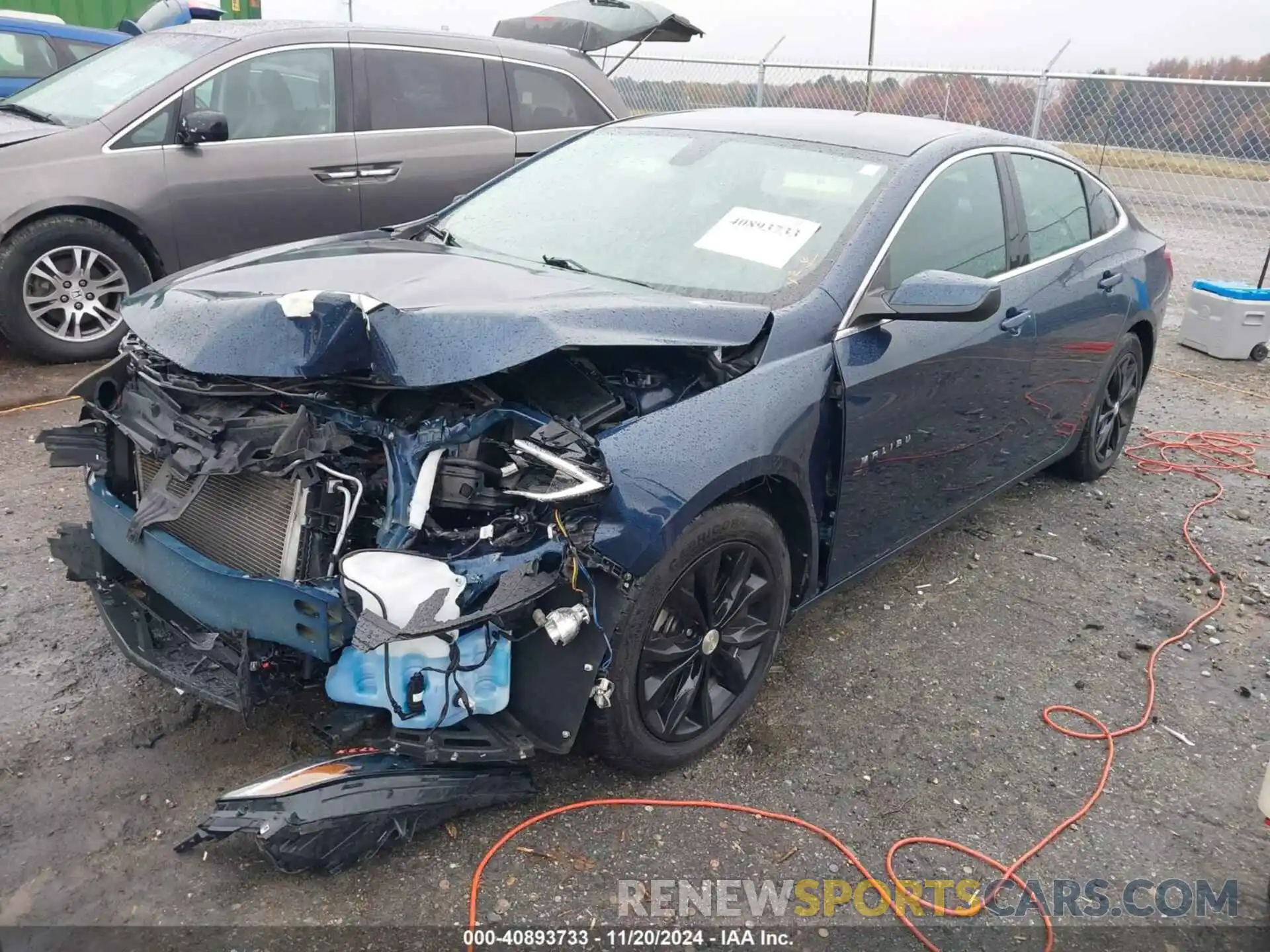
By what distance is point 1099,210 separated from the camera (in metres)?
4.51

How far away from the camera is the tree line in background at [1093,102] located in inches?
334

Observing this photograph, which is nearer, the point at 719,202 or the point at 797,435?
the point at 797,435

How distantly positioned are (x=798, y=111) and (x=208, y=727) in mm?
2942

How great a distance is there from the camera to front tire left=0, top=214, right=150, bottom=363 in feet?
17.0

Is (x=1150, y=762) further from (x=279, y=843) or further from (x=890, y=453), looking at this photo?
(x=279, y=843)

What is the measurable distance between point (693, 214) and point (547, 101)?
3.92 metres

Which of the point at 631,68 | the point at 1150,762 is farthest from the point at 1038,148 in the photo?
the point at 631,68

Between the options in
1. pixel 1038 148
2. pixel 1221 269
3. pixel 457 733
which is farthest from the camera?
pixel 1221 269

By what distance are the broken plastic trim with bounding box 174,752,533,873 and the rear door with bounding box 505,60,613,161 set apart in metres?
5.06

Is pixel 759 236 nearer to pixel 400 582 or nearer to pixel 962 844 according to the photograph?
pixel 400 582

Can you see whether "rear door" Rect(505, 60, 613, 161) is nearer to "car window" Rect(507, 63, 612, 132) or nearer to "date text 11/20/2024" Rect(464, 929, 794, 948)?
"car window" Rect(507, 63, 612, 132)

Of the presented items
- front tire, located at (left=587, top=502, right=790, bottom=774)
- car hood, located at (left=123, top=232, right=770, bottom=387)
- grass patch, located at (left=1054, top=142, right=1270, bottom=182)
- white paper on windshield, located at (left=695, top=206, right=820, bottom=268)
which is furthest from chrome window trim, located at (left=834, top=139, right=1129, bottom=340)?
grass patch, located at (left=1054, top=142, right=1270, bottom=182)

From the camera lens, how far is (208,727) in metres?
2.75

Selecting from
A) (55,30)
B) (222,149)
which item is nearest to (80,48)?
(55,30)
